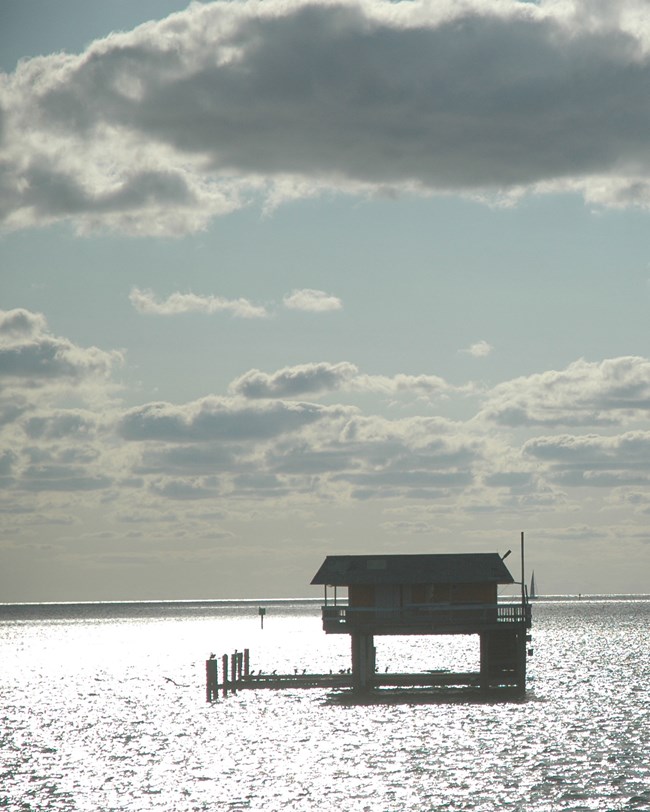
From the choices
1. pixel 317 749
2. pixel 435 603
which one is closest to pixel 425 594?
pixel 435 603

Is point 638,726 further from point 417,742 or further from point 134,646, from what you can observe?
point 134,646

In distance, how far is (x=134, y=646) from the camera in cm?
17112

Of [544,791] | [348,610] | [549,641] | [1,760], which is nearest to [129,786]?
[1,760]

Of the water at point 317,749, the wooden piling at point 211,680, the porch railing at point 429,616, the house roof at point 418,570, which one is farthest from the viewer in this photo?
the wooden piling at point 211,680

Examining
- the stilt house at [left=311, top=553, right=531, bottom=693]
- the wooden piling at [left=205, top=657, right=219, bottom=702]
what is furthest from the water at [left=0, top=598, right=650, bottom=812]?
the stilt house at [left=311, top=553, right=531, bottom=693]

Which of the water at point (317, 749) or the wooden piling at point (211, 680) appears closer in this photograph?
the water at point (317, 749)

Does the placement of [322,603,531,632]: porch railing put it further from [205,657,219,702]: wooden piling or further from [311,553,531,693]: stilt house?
[205,657,219,702]: wooden piling

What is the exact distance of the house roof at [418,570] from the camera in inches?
2719

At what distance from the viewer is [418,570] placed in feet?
228

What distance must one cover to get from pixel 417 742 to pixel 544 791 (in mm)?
12787

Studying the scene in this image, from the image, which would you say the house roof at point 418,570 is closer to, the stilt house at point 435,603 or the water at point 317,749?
the stilt house at point 435,603

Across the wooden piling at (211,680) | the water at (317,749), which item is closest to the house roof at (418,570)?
the water at (317,749)

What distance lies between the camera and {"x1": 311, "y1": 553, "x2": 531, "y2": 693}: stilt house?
225 ft

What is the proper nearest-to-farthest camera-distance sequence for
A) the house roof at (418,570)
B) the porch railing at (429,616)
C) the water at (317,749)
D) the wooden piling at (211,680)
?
the water at (317,749) → the porch railing at (429,616) → the house roof at (418,570) → the wooden piling at (211,680)
